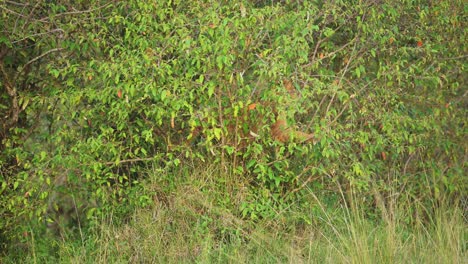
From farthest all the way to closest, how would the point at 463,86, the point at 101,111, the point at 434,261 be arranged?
the point at 463,86 < the point at 101,111 < the point at 434,261

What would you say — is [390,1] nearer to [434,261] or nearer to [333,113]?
[333,113]

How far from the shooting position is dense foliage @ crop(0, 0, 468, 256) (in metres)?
6.26

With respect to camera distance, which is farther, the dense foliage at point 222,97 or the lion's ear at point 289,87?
the lion's ear at point 289,87

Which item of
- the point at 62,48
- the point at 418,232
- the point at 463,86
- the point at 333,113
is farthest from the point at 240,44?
the point at 463,86

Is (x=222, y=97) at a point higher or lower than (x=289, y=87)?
lower

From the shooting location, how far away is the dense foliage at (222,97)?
6258 millimetres

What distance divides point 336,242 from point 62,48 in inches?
110

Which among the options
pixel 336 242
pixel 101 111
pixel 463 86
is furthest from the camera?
pixel 463 86

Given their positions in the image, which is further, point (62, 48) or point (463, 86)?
point (463, 86)

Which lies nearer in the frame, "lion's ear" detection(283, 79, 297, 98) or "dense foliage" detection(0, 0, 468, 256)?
"dense foliage" detection(0, 0, 468, 256)

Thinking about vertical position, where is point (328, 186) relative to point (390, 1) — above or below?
below

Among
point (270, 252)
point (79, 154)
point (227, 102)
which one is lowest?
point (270, 252)

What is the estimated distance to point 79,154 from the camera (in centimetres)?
648

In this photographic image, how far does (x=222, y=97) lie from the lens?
646 cm
